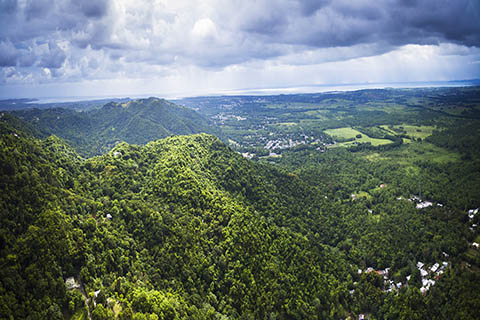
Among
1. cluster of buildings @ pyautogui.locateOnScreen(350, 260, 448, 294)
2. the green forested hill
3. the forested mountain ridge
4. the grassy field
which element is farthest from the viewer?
the grassy field

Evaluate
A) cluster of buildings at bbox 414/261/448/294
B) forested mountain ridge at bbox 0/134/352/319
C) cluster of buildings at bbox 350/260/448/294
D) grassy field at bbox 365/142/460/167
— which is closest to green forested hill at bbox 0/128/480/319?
forested mountain ridge at bbox 0/134/352/319

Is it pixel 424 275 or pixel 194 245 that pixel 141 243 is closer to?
pixel 194 245

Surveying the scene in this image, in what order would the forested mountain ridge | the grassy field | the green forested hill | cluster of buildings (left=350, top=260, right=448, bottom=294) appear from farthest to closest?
the grassy field
cluster of buildings (left=350, top=260, right=448, bottom=294)
the green forested hill
the forested mountain ridge

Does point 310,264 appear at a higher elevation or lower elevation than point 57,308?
lower

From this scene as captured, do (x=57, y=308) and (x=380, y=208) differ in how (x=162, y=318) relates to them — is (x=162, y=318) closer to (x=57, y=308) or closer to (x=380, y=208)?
(x=57, y=308)

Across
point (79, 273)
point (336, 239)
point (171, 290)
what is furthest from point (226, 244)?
point (336, 239)

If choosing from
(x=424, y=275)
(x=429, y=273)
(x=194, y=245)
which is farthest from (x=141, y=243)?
(x=429, y=273)

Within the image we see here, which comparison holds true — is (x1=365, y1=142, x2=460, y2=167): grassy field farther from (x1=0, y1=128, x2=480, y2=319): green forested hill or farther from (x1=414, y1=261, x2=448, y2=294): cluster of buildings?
(x1=414, y1=261, x2=448, y2=294): cluster of buildings

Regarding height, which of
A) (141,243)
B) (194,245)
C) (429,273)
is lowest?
(429,273)

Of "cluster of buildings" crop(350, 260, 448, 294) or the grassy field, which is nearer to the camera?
"cluster of buildings" crop(350, 260, 448, 294)
